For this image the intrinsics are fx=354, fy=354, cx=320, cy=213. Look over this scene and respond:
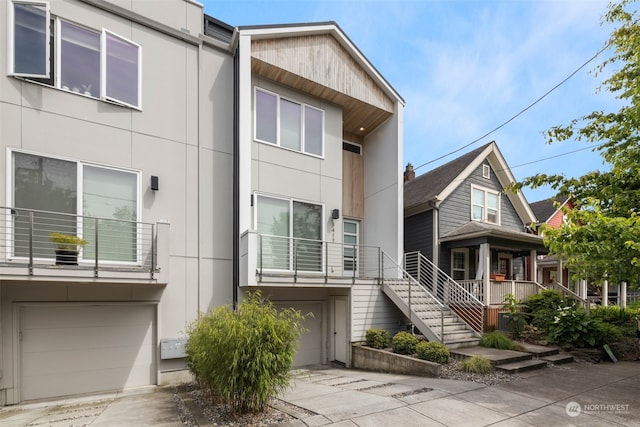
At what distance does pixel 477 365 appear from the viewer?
25.1 ft

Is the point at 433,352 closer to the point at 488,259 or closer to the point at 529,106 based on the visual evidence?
the point at 488,259

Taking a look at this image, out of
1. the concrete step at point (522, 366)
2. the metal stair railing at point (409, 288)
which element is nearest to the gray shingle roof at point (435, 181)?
the metal stair railing at point (409, 288)

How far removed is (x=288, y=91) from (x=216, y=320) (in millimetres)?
7315

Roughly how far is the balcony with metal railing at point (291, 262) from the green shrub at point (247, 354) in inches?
118

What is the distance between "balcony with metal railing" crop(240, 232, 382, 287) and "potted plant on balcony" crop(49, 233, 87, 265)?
343cm

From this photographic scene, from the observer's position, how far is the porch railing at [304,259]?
925 centimetres

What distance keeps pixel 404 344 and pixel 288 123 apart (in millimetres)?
6893

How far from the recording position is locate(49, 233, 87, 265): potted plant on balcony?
6699mm

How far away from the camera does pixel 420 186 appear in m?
16.9

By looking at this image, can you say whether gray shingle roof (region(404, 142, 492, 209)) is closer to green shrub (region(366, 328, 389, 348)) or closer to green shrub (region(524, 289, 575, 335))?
green shrub (region(524, 289, 575, 335))

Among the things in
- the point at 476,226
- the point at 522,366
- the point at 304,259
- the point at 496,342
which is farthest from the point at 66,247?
the point at 476,226

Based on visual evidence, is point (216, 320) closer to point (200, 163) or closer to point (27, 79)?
point (200, 163)

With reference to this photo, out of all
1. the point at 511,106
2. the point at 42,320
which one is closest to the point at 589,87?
the point at 511,106

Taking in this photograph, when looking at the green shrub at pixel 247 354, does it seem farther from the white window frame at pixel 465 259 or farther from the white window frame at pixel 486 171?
the white window frame at pixel 486 171
